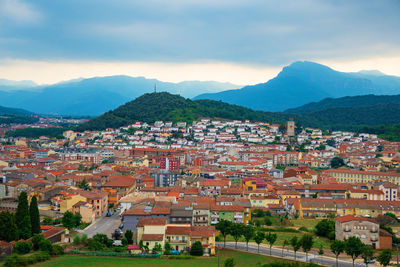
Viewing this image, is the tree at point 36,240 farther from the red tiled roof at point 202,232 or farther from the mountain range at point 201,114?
the mountain range at point 201,114

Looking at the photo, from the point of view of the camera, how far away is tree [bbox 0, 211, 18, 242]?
18609 mm

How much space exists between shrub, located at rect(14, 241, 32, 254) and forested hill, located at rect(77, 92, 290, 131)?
55229mm

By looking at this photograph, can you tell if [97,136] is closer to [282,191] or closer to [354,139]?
[354,139]

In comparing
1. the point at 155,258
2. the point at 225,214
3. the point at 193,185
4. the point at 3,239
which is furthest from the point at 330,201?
the point at 3,239

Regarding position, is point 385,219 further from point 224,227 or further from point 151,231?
point 151,231

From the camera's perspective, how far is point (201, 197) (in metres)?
27.2

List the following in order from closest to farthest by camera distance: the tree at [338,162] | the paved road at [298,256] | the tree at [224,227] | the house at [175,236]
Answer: the paved road at [298,256] → the house at [175,236] → the tree at [224,227] → the tree at [338,162]

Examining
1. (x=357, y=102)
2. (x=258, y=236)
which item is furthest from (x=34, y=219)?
(x=357, y=102)

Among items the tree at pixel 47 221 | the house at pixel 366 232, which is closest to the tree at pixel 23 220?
the tree at pixel 47 221

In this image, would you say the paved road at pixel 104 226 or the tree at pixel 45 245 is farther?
the paved road at pixel 104 226

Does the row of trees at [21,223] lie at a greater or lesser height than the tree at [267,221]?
greater

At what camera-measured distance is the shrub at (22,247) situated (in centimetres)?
1742

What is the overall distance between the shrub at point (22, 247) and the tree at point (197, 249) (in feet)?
20.2

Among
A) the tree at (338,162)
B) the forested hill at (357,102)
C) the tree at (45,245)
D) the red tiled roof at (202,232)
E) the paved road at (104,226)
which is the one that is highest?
the forested hill at (357,102)
